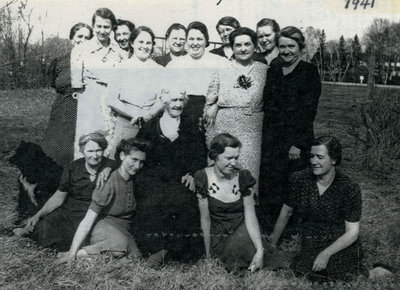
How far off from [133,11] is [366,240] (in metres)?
2.51

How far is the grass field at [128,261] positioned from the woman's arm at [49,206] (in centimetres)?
13

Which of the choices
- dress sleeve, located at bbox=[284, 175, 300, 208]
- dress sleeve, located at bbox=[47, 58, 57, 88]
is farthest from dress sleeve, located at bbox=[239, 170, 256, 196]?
dress sleeve, located at bbox=[47, 58, 57, 88]

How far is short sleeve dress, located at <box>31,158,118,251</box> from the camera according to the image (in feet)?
10.6

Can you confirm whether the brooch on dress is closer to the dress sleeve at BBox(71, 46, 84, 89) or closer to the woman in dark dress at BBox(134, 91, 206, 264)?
the woman in dark dress at BBox(134, 91, 206, 264)

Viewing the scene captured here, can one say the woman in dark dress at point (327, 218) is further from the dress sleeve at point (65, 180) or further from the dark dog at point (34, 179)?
the dark dog at point (34, 179)

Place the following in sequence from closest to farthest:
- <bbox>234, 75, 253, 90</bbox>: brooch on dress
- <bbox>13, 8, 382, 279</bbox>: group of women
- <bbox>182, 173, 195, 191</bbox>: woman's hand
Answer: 1. <bbox>13, 8, 382, 279</bbox>: group of women
2. <bbox>182, 173, 195, 191</bbox>: woman's hand
3. <bbox>234, 75, 253, 90</bbox>: brooch on dress

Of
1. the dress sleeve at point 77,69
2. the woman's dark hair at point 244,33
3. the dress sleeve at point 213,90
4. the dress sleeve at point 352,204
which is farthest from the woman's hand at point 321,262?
the dress sleeve at point 77,69

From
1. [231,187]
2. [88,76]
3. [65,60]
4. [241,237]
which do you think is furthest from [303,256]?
[65,60]

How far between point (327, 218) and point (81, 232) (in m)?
1.68

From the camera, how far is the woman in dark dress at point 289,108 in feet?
11.1

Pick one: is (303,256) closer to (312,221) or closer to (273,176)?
(312,221)

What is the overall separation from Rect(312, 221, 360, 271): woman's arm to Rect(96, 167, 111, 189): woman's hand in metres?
1.54

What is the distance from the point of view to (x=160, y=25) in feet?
11.6

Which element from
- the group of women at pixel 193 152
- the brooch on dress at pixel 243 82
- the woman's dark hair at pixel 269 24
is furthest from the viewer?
the woman's dark hair at pixel 269 24
